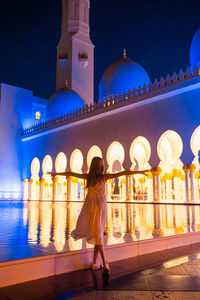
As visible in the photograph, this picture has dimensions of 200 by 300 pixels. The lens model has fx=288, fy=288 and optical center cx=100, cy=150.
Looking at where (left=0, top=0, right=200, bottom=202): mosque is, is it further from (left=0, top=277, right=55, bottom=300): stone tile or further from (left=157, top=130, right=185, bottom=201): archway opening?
(left=0, top=277, right=55, bottom=300): stone tile

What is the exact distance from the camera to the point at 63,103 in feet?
52.7

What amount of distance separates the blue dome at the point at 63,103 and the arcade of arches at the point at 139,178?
2.63 metres

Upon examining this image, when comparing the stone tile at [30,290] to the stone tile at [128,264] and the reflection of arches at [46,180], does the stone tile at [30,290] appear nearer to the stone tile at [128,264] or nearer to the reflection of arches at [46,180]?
the stone tile at [128,264]

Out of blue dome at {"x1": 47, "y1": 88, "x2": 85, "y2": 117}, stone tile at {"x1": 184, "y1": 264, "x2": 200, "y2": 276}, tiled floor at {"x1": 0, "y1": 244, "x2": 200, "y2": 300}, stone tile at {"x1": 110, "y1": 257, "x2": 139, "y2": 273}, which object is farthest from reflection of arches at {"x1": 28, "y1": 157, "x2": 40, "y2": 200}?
stone tile at {"x1": 184, "y1": 264, "x2": 200, "y2": 276}

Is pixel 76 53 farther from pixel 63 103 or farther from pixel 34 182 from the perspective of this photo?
pixel 34 182

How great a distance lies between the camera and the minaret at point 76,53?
714 inches

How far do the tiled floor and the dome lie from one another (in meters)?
12.7

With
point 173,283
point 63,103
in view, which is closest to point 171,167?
point 63,103

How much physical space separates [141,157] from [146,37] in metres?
15.7

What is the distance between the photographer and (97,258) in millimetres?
2148

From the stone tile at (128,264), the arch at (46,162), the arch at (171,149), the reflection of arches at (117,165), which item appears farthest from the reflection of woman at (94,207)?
the arch at (46,162)

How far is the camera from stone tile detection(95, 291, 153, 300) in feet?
4.69

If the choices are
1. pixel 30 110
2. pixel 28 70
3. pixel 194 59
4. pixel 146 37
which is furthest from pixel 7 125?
pixel 146 37

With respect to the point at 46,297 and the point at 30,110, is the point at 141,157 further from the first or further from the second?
the point at 46,297
